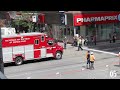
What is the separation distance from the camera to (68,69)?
69.0ft

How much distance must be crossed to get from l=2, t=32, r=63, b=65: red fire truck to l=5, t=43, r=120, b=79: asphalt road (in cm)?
65

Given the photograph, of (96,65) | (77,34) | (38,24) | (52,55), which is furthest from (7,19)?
(96,65)

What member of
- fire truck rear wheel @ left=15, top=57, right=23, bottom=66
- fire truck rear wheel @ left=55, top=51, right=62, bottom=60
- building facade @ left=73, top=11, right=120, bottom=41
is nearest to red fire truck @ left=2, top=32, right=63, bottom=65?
fire truck rear wheel @ left=15, top=57, right=23, bottom=66

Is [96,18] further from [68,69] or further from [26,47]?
[68,69]

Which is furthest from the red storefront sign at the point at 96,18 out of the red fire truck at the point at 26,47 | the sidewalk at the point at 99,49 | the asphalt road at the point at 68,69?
the red fire truck at the point at 26,47

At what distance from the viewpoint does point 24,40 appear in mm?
22844

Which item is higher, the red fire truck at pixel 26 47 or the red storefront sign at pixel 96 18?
the red storefront sign at pixel 96 18

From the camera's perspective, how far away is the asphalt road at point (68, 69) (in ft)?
61.9

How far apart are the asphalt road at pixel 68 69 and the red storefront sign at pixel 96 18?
578cm

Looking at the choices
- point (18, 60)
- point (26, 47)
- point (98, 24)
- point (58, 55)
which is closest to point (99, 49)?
point (98, 24)

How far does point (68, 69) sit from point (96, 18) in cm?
1267

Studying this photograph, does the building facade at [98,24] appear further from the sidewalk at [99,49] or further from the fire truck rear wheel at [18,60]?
the fire truck rear wheel at [18,60]

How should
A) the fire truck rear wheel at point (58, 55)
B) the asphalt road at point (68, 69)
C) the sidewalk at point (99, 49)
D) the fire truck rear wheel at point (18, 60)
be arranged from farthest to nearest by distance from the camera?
the sidewalk at point (99, 49) → the fire truck rear wheel at point (58, 55) → the fire truck rear wheel at point (18, 60) → the asphalt road at point (68, 69)
